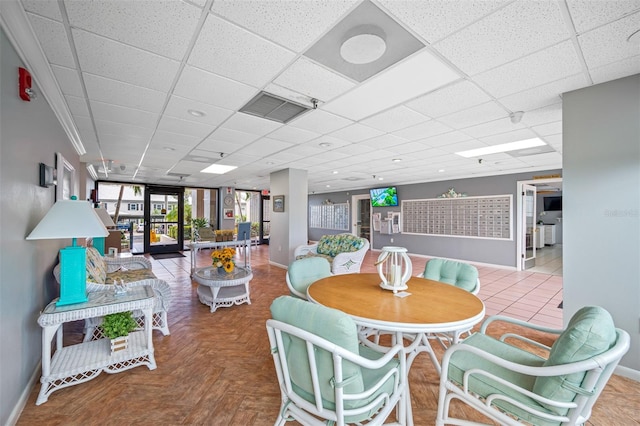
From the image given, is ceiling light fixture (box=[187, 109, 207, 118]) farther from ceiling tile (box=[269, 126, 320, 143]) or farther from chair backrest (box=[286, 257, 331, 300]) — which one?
chair backrest (box=[286, 257, 331, 300])

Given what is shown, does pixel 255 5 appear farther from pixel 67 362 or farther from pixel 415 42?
pixel 67 362

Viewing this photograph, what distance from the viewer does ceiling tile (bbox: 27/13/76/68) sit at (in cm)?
154

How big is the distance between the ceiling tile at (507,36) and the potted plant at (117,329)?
318cm

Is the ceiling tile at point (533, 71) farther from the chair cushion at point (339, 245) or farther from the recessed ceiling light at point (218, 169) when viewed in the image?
the recessed ceiling light at point (218, 169)

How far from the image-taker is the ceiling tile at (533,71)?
72.5 inches

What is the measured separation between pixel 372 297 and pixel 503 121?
2.75 m

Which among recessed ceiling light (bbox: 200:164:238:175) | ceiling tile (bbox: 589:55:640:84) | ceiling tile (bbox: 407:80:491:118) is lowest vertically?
recessed ceiling light (bbox: 200:164:238:175)

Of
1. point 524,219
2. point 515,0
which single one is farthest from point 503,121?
point 524,219

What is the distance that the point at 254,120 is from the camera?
311 cm

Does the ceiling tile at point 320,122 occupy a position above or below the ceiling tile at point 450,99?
below

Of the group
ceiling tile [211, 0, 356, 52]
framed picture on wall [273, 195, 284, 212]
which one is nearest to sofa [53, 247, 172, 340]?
ceiling tile [211, 0, 356, 52]

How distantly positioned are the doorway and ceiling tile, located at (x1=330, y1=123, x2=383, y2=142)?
21.5ft

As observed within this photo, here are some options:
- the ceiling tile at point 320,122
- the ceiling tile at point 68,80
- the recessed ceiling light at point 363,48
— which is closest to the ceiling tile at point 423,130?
the ceiling tile at point 320,122

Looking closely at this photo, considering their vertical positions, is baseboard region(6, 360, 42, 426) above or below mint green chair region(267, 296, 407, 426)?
below
